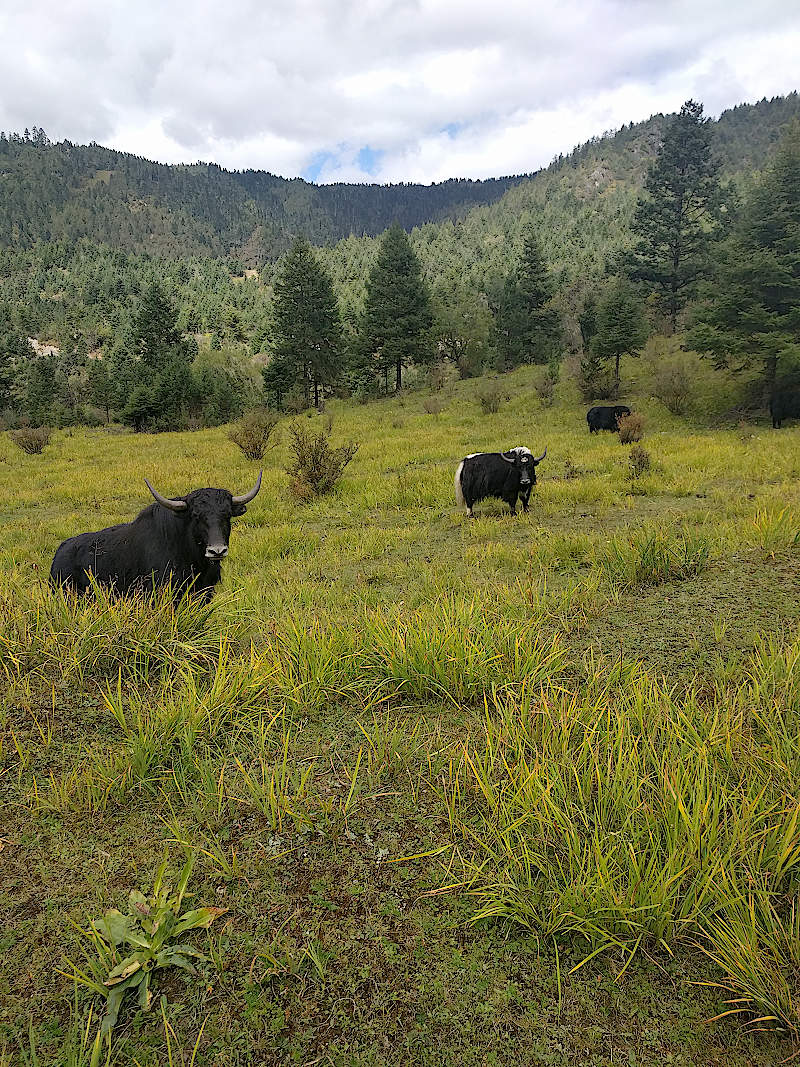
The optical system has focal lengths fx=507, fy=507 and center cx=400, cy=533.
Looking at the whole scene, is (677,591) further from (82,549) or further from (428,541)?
(82,549)

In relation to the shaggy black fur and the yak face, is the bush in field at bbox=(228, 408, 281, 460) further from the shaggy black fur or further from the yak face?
the yak face

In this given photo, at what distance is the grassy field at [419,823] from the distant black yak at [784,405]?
16569mm

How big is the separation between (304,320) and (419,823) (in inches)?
1479

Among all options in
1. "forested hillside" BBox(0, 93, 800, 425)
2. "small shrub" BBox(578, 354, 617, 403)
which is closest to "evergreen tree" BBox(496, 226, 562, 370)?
"forested hillside" BBox(0, 93, 800, 425)

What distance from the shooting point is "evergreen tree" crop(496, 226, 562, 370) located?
119ft

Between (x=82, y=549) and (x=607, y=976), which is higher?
(x=82, y=549)

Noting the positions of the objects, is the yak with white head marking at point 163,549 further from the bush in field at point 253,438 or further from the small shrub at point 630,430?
the small shrub at point 630,430

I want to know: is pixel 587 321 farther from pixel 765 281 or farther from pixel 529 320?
pixel 765 281

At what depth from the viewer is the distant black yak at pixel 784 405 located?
17.1m

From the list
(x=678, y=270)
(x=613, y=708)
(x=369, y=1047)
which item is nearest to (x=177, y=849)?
(x=369, y=1047)

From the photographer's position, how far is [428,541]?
7613 mm

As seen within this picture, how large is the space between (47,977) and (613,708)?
233 centimetres

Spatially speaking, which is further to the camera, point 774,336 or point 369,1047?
point 774,336

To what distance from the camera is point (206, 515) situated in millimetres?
4766
